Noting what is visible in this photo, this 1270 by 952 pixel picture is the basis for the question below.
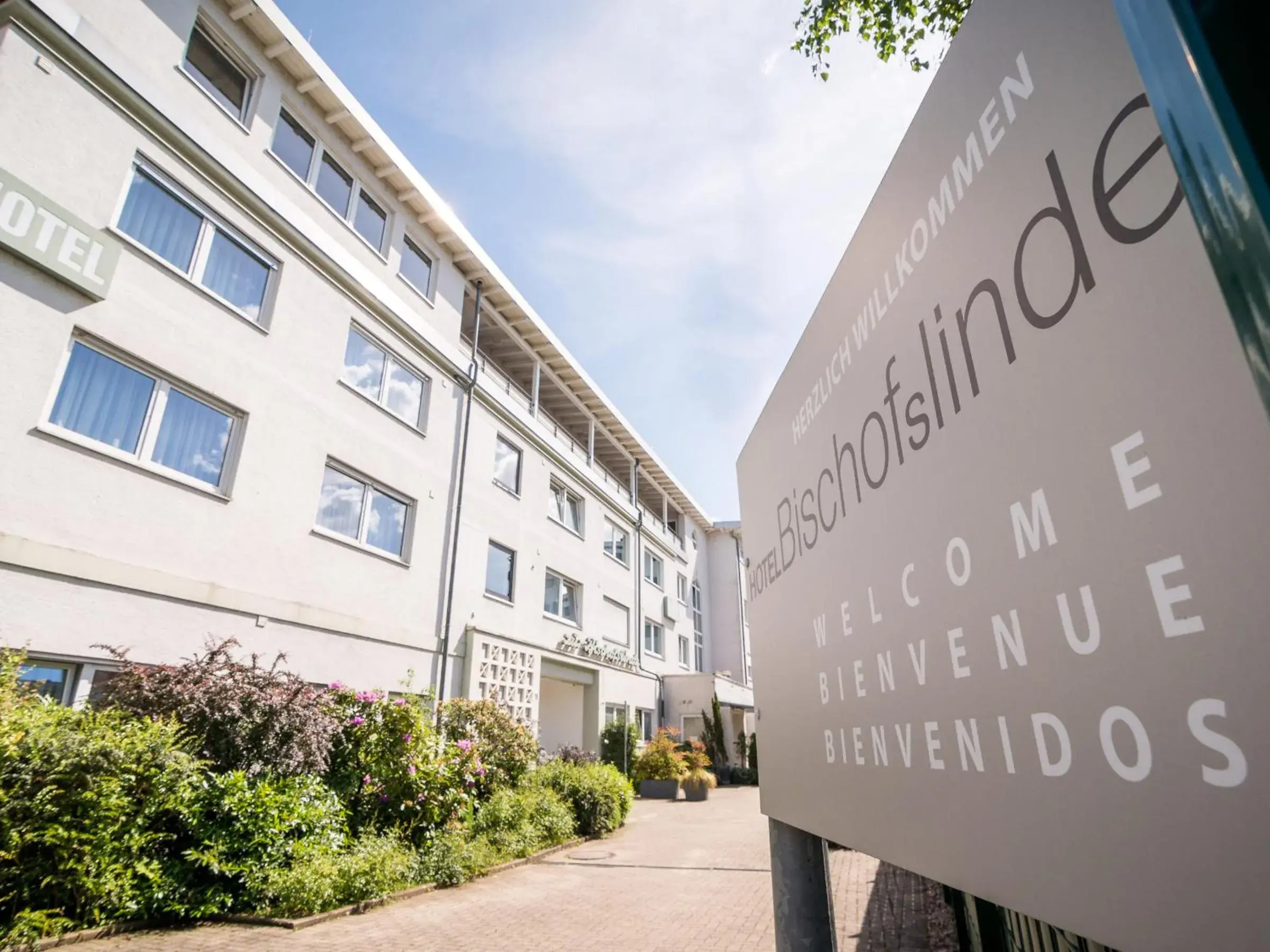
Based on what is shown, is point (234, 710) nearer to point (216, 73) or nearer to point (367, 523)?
point (367, 523)

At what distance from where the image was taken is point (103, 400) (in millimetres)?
8422

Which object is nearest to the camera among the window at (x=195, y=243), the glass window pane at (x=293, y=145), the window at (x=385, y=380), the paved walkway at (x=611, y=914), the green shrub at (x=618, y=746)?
the paved walkway at (x=611, y=914)

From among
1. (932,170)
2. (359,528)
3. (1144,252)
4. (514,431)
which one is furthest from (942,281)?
(514,431)

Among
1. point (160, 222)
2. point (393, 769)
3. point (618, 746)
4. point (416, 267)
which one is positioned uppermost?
point (416, 267)

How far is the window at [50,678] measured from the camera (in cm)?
716

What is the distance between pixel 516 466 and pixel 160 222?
10072 mm

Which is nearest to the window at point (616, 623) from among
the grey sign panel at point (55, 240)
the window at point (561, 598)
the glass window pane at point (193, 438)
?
the window at point (561, 598)

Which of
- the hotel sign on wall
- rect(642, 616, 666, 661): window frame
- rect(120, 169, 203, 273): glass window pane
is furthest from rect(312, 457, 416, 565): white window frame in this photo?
rect(642, 616, 666, 661): window frame

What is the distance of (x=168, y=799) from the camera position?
6.53 m

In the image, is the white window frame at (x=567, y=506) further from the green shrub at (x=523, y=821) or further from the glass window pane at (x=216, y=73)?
the glass window pane at (x=216, y=73)

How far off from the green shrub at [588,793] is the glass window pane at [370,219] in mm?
10994

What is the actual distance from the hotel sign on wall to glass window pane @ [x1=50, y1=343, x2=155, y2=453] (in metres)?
9.73

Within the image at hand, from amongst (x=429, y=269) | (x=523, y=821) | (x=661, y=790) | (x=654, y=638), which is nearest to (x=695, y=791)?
(x=661, y=790)

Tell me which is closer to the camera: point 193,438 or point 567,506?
point 193,438
